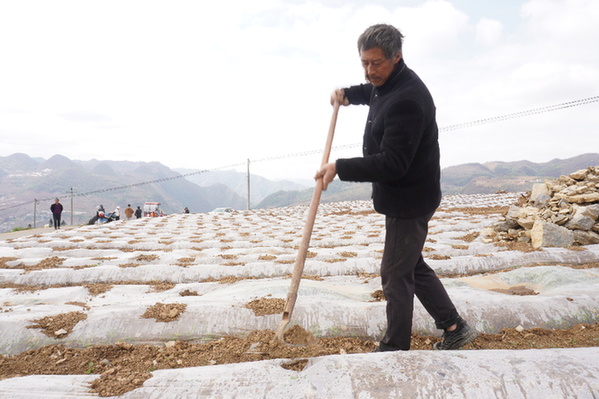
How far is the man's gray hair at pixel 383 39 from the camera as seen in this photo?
5.61ft

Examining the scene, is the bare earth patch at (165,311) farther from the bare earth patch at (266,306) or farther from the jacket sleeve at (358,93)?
the jacket sleeve at (358,93)

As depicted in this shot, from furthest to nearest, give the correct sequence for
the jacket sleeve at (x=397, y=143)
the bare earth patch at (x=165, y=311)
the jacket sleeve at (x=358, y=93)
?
the bare earth patch at (x=165, y=311) < the jacket sleeve at (x=358, y=93) < the jacket sleeve at (x=397, y=143)

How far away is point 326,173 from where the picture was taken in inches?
74.1

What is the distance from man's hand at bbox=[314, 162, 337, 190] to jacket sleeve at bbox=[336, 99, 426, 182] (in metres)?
0.18

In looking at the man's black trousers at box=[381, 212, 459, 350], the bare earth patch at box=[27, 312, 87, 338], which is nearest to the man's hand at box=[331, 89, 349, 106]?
the man's black trousers at box=[381, 212, 459, 350]

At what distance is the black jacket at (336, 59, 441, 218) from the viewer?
1.66 m

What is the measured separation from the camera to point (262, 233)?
8.62 m

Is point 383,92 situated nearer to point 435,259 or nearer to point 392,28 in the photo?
point 392,28

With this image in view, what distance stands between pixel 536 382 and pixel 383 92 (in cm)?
153

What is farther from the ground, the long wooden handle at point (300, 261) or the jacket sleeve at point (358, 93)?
the jacket sleeve at point (358, 93)

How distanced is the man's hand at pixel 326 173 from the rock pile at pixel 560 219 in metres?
4.77

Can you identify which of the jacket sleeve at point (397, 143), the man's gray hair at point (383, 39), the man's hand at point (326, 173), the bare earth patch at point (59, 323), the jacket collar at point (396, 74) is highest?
the man's gray hair at point (383, 39)

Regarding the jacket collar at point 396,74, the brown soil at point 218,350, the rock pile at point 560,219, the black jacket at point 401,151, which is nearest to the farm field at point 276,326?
the brown soil at point 218,350

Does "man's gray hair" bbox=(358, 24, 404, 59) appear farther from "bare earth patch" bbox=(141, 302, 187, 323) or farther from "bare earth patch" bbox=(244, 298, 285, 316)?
"bare earth patch" bbox=(141, 302, 187, 323)
